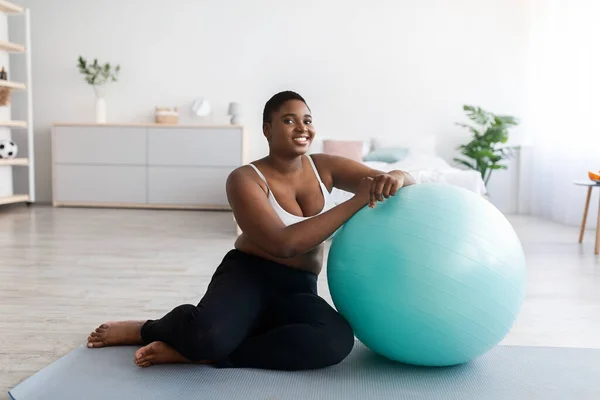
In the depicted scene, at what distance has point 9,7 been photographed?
20.3 feet

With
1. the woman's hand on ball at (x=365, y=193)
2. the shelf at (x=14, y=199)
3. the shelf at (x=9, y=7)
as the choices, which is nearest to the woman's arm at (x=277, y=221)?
the woman's hand on ball at (x=365, y=193)

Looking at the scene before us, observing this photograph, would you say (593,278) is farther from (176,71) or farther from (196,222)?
(176,71)

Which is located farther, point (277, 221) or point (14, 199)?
point (14, 199)

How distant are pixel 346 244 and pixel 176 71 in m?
5.49

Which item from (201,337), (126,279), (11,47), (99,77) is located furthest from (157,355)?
(99,77)

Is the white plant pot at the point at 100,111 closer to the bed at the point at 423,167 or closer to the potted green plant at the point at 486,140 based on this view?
the bed at the point at 423,167

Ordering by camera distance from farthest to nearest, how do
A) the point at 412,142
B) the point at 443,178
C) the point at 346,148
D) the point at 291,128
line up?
1. the point at 412,142
2. the point at 346,148
3. the point at 443,178
4. the point at 291,128

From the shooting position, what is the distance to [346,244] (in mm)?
1898

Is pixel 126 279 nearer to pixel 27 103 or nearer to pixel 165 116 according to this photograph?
pixel 165 116

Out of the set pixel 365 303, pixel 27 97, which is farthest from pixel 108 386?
pixel 27 97

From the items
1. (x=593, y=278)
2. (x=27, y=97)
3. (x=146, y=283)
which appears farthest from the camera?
(x=27, y=97)

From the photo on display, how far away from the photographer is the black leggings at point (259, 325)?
1.84 m

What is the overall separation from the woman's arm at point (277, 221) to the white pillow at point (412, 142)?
180 inches

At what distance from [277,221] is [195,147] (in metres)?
4.90
